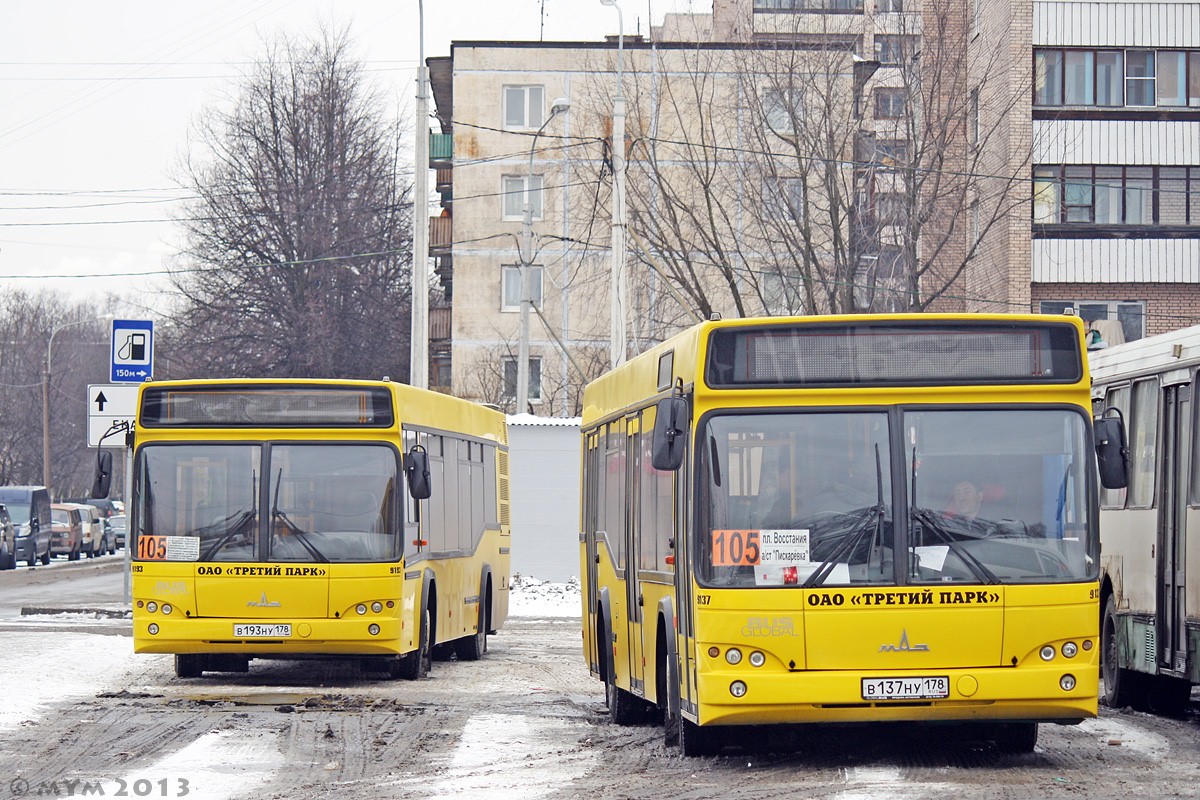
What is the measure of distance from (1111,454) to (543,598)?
22906 millimetres

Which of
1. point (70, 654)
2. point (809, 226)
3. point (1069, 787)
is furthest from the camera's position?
point (809, 226)

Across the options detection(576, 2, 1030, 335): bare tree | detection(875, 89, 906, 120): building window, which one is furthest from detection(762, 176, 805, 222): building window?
detection(875, 89, 906, 120): building window

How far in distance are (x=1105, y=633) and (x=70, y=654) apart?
1038cm

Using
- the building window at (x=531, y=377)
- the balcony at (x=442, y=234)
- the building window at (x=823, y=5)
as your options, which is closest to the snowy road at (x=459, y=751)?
the building window at (x=823, y=5)

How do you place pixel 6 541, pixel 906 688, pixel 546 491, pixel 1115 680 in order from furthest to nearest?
pixel 6 541, pixel 546 491, pixel 1115 680, pixel 906 688

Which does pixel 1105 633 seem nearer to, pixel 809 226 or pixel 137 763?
pixel 137 763

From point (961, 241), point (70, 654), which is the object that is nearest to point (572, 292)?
point (961, 241)

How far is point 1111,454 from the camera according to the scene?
1049cm

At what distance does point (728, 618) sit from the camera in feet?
33.3

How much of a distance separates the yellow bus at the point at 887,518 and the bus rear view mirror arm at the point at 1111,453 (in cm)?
1

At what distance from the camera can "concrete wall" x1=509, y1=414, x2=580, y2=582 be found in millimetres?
34719

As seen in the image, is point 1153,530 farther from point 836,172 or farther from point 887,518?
point 836,172

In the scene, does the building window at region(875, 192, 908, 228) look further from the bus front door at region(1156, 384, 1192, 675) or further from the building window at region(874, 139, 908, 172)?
the bus front door at region(1156, 384, 1192, 675)

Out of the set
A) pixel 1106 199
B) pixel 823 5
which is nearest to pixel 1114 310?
pixel 1106 199
